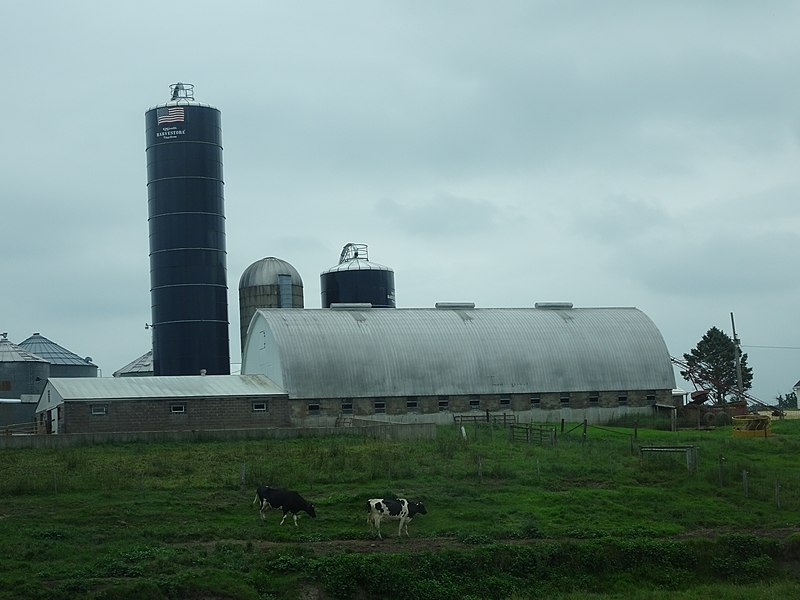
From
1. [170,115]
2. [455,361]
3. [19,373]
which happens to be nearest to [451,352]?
[455,361]

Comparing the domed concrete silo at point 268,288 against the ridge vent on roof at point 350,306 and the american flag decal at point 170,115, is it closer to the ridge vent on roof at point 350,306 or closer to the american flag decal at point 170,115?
the ridge vent on roof at point 350,306

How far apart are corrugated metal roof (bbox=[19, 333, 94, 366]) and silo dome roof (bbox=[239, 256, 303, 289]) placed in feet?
52.4

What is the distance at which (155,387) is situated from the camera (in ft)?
190

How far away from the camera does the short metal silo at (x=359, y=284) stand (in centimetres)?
7700

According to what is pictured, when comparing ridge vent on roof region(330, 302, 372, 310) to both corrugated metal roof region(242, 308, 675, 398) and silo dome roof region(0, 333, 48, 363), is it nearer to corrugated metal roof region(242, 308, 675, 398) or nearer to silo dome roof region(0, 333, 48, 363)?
corrugated metal roof region(242, 308, 675, 398)

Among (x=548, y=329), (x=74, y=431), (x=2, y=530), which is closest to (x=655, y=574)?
(x=2, y=530)

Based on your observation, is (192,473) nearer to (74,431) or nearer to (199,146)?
(74,431)

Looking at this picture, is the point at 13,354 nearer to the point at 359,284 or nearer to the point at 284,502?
the point at 359,284

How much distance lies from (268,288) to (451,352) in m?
14.6

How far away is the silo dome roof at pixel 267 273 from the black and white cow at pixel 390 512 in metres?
44.4

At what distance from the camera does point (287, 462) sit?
4069cm

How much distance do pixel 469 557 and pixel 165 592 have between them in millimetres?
7878

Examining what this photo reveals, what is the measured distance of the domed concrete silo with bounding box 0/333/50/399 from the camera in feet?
244

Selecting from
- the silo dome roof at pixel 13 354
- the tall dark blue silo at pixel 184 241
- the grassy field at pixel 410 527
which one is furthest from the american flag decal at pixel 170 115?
the grassy field at pixel 410 527
